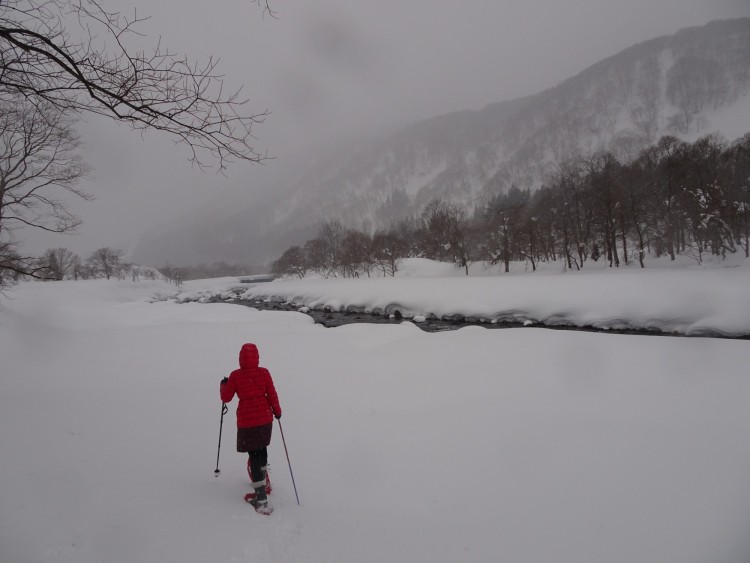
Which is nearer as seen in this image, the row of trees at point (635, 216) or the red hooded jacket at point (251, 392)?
the red hooded jacket at point (251, 392)

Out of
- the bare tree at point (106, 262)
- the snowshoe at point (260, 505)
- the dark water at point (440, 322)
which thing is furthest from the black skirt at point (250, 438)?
the bare tree at point (106, 262)

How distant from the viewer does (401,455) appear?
488 cm

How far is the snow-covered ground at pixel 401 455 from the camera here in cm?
306

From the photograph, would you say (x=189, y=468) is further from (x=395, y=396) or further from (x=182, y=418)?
(x=395, y=396)

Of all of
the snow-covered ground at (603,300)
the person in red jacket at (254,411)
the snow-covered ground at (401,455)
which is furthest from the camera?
the snow-covered ground at (603,300)

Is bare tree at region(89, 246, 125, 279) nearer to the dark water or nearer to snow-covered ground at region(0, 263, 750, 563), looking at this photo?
the dark water

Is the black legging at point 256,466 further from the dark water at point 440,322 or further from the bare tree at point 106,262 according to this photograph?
the bare tree at point 106,262

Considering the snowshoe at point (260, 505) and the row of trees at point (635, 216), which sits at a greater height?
the row of trees at point (635, 216)

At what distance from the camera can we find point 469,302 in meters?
24.2

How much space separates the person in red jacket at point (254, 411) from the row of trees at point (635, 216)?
3877 centimetres

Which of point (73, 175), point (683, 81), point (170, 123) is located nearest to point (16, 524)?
point (170, 123)

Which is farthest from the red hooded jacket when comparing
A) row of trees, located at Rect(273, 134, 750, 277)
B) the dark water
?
row of trees, located at Rect(273, 134, 750, 277)

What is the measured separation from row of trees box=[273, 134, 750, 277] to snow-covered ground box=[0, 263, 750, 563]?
100 ft

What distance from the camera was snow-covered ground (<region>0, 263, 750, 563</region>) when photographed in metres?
3.06
